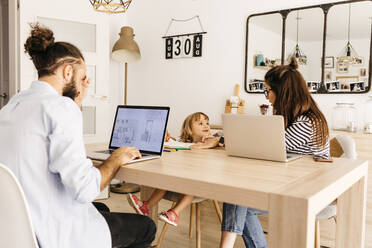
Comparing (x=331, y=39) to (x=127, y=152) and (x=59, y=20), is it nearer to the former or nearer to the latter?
(x=127, y=152)

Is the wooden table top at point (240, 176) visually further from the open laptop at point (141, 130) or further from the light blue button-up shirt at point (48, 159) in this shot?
the light blue button-up shirt at point (48, 159)

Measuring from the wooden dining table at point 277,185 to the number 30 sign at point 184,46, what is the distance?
2275 millimetres

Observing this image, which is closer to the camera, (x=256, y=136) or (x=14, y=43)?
(x=256, y=136)

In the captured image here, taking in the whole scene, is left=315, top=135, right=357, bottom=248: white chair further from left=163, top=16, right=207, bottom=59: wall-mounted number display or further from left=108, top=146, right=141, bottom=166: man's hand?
left=163, top=16, right=207, bottom=59: wall-mounted number display

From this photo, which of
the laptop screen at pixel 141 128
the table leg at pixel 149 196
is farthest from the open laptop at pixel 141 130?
the table leg at pixel 149 196

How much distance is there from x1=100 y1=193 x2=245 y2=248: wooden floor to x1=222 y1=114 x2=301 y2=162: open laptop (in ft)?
3.86

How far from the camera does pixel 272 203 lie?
95cm

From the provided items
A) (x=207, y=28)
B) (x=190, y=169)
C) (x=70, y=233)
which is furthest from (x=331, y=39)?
(x=70, y=233)

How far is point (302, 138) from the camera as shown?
5.79 feet

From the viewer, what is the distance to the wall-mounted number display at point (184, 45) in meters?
3.82

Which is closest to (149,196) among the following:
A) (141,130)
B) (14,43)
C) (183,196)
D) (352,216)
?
(183,196)

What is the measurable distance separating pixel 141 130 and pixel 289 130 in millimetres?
746

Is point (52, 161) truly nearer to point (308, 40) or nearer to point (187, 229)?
point (187, 229)

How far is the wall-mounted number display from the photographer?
382 cm
